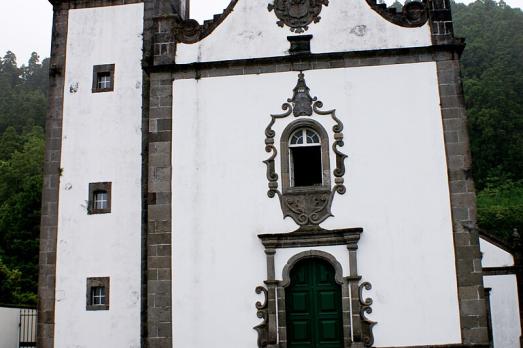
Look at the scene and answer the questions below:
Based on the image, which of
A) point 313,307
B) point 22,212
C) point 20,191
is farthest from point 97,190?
point 20,191

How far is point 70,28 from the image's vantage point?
55.3 ft

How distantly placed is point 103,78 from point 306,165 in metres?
5.45

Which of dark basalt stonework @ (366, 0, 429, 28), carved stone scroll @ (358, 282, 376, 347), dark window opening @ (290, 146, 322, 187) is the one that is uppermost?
dark basalt stonework @ (366, 0, 429, 28)

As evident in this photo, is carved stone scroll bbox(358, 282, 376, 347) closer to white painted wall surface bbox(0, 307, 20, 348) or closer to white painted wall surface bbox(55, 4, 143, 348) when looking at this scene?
white painted wall surface bbox(55, 4, 143, 348)

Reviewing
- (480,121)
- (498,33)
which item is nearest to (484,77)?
(480,121)

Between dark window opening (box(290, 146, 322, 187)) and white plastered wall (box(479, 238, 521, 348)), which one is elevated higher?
dark window opening (box(290, 146, 322, 187))

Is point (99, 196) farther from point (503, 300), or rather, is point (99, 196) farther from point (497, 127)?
point (497, 127)

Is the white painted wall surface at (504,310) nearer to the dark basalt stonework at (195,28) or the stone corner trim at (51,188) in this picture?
the dark basalt stonework at (195,28)

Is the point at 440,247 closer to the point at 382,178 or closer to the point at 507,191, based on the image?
the point at 382,178

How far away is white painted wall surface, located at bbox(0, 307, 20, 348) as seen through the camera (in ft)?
61.6

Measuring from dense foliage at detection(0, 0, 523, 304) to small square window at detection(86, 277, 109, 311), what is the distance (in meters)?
14.9

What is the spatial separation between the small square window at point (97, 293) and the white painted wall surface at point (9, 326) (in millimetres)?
5021

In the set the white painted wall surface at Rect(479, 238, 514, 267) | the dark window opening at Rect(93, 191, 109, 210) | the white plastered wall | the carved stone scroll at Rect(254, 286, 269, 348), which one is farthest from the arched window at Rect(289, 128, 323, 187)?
the white plastered wall

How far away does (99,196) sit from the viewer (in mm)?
15758
